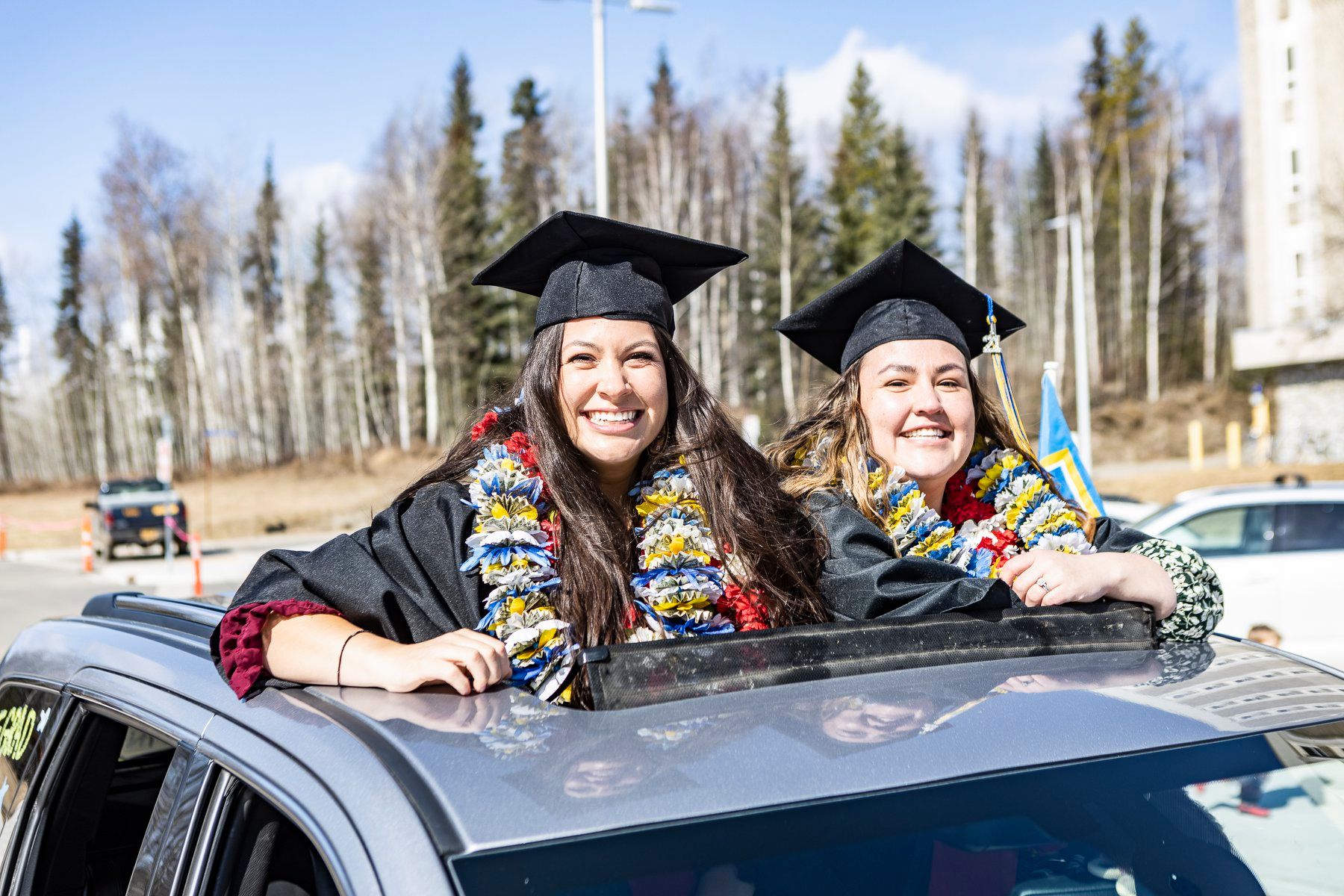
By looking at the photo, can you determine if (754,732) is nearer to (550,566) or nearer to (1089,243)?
(550,566)

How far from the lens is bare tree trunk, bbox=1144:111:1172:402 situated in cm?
4191

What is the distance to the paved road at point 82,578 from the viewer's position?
46.3 ft

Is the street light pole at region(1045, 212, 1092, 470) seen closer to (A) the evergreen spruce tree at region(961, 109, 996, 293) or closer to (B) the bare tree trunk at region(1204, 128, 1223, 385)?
(A) the evergreen spruce tree at region(961, 109, 996, 293)

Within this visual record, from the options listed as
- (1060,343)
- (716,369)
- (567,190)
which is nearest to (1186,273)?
(1060,343)

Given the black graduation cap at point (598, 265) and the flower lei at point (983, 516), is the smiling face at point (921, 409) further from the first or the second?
the black graduation cap at point (598, 265)

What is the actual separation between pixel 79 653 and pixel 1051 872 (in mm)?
1829

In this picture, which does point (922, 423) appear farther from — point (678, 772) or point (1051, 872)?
point (678, 772)

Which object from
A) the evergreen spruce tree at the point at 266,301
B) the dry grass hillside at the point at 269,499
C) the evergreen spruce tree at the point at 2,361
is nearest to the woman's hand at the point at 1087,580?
the dry grass hillside at the point at 269,499

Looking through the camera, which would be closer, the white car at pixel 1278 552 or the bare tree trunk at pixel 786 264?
the white car at pixel 1278 552

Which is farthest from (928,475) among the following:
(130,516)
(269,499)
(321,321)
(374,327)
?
(321,321)

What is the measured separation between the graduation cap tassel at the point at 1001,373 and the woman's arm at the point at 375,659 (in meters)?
1.72

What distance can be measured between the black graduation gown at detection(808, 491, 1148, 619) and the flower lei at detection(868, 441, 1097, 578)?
0.10m

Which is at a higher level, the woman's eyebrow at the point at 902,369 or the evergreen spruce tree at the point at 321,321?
the evergreen spruce tree at the point at 321,321

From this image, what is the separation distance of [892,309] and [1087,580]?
902 mm
